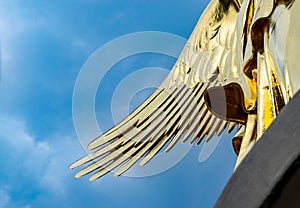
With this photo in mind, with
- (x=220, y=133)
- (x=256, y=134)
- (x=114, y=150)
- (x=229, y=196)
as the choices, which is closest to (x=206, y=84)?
(x=220, y=133)

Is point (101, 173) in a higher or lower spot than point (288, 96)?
lower

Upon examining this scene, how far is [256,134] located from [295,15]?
0.48 meters

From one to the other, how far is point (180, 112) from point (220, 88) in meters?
0.67

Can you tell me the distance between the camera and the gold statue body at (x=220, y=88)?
2025 mm

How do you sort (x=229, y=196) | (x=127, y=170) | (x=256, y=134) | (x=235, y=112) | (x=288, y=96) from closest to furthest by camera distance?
(x=229, y=196)
(x=288, y=96)
(x=256, y=134)
(x=235, y=112)
(x=127, y=170)

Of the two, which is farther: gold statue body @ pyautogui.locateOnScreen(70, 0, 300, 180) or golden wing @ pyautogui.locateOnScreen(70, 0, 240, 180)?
golden wing @ pyautogui.locateOnScreen(70, 0, 240, 180)

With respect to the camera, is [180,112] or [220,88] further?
[180,112]

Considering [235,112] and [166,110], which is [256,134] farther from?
[166,110]

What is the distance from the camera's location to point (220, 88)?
7.44ft

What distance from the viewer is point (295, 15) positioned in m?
1.91

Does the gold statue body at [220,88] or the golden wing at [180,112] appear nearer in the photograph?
the gold statue body at [220,88]

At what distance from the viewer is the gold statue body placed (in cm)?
203

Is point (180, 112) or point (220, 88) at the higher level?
point (180, 112)

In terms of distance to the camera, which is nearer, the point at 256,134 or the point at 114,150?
the point at 256,134
